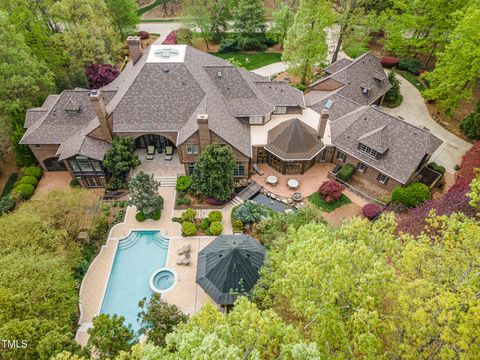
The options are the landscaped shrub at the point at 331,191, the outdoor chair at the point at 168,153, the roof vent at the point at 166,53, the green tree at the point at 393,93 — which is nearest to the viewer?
the landscaped shrub at the point at 331,191

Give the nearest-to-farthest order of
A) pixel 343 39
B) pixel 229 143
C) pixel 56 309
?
1. pixel 56 309
2. pixel 229 143
3. pixel 343 39

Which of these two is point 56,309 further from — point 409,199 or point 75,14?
point 75,14

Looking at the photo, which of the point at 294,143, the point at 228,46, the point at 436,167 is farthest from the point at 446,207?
the point at 228,46

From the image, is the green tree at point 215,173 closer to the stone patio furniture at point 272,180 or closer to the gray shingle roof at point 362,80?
the stone patio furniture at point 272,180

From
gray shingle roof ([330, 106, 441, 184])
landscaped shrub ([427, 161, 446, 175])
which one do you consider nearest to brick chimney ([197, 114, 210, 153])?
gray shingle roof ([330, 106, 441, 184])

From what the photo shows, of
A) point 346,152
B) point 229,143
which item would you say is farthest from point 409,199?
point 229,143

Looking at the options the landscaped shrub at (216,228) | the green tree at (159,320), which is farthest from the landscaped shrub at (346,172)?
the green tree at (159,320)

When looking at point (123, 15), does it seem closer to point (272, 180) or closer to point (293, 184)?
point (272, 180)
